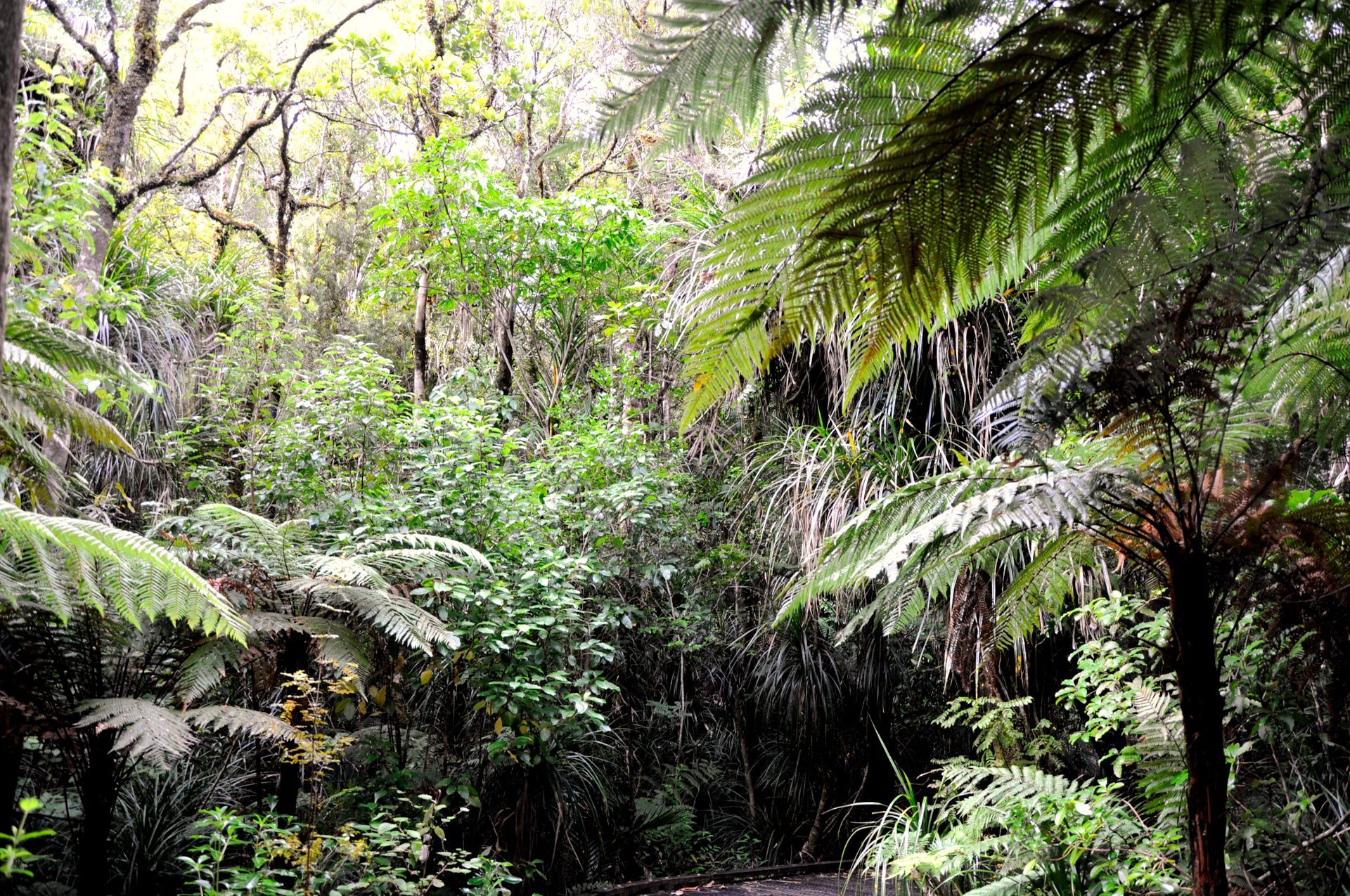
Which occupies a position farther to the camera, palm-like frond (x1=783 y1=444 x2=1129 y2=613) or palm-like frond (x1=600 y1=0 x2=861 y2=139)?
palm-like frond (x1=783 y1=444 x2=1129 y2=613)

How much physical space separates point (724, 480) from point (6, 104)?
630cm

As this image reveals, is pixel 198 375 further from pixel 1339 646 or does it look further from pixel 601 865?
pixel 1339 646

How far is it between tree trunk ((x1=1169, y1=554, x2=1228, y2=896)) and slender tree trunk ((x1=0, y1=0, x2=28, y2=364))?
2550 millimetres

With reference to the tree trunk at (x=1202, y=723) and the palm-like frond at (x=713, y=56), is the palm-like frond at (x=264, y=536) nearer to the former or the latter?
the palm-like frond at (x=713, y=56)

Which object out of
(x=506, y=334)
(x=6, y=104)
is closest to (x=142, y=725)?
(x=6, y=104)

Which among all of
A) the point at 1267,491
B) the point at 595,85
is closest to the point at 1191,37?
the point at 1267,491

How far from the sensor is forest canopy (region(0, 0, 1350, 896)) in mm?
1464

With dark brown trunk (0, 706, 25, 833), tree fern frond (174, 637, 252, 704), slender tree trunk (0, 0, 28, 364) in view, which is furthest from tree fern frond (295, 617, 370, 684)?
slender tree trunk (0, 0, 28, 364)

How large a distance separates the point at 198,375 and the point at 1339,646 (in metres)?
7.64

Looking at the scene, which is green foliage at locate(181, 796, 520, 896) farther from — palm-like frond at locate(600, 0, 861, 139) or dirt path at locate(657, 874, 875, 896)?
palm-like frond at locate(600, 0, 861, 139)

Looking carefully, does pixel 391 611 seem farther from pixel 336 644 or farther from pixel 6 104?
pixel 6 104

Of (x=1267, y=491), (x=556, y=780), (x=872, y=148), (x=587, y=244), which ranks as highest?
(x=587, y=244)

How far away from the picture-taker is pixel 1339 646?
2475 mm

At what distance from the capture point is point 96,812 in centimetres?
367
